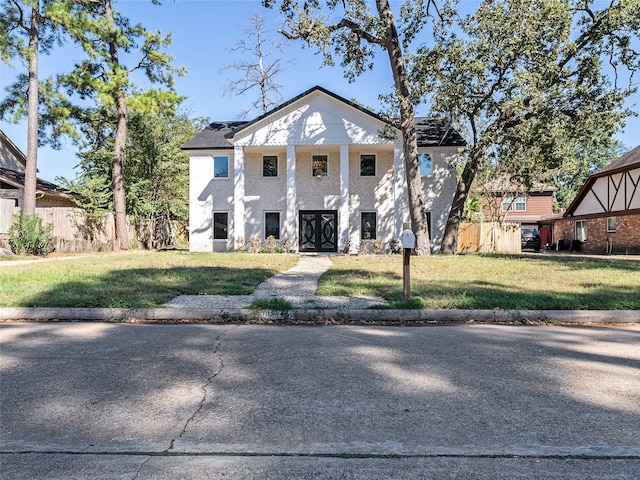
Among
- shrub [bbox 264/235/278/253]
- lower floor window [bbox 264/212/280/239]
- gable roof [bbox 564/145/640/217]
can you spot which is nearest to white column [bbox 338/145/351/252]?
shrub [bbox 264/235/278/253]

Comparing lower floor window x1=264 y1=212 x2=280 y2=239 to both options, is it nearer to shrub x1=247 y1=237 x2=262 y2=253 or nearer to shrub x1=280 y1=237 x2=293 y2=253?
shrub x1=247 y1=237 x2=262 y2=253

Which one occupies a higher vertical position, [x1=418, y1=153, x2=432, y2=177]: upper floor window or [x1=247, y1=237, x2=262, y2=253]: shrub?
[x1=418, y1=153, x2=432, y2=177]: upper floor window

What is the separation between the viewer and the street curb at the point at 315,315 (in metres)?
6.71

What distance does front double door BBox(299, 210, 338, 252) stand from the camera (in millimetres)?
25109

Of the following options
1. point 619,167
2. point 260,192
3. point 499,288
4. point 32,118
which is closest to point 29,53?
point 32,118

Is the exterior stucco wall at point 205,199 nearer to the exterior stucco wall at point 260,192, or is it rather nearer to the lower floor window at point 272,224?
the exterior stucco wall at point 260,192

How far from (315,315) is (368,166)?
19.3 metres

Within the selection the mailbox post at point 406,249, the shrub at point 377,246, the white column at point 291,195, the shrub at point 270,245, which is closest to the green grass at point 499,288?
the mailbox post at point 406,249

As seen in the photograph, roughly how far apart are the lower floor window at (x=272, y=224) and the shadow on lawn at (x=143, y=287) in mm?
12727

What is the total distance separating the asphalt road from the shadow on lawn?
1880 millimetres

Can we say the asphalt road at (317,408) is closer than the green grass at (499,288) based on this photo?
Yes

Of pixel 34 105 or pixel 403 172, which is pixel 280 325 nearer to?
pixel 403 172

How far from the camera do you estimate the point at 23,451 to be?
2.62 meters

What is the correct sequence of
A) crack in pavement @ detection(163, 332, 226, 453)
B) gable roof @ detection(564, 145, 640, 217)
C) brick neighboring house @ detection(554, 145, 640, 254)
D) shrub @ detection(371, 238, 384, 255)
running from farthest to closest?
1. gable roof @ detection(564, 145, 640, 217)
2. brick neighboring house @ detection(554, 145, 640, 254)
3. shrub @ detection(371, 238, 384, 255)
4. crack in pavement @ detection(163, 332, 226, 453)
